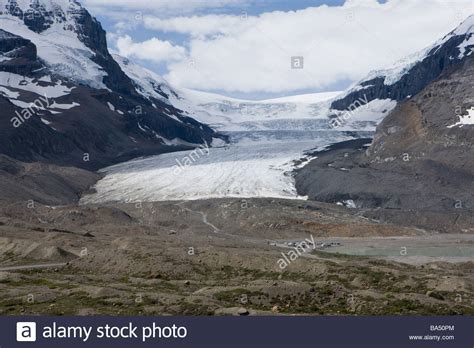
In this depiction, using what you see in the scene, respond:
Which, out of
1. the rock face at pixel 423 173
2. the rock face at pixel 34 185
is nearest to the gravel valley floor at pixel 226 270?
the rock face at pixel 423 173

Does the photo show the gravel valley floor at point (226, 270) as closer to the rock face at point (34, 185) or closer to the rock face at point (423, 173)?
the rock face at point (423, 173)

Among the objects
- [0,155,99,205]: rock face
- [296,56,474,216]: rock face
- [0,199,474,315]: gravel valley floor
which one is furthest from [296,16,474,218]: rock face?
[0,155,99,205]: rock face

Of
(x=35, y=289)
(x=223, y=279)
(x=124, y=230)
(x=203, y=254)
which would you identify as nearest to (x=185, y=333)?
(x=35, y=289)

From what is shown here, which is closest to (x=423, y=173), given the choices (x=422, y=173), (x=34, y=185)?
(x=422, y=173)

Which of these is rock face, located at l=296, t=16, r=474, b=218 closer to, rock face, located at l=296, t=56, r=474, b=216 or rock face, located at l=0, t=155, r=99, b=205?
rock face, located at l=296, t=56, r=474, b=216

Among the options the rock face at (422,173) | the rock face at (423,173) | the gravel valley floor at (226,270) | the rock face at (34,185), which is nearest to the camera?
the gravel valley floor at (226,270)

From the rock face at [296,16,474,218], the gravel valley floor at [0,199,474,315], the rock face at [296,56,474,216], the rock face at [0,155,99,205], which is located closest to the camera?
the gravel valley floor at [0,199,474,315]

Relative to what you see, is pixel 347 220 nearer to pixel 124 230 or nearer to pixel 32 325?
pixel 124 230

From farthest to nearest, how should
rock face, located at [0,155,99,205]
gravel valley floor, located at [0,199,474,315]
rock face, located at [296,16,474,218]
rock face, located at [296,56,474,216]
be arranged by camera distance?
rock face, located at [0,155,99,205]
rock face, located at [296,56,474,216]
rock face, located at [296,16,474,218]
gravel valley floor, located at [0,199,474,315]

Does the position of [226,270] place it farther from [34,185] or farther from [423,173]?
[34,185]
